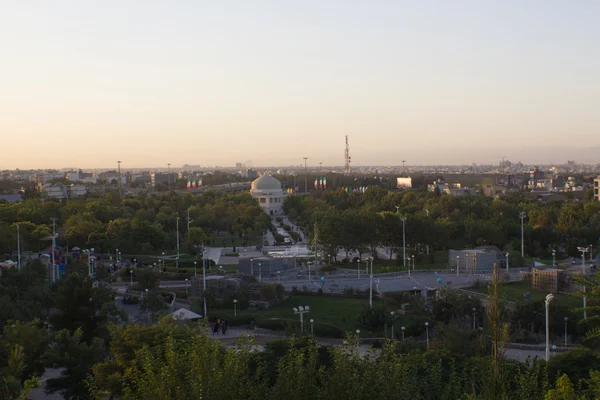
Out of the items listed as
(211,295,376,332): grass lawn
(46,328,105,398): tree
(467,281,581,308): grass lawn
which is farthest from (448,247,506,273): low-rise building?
(46,328,105,398): tree

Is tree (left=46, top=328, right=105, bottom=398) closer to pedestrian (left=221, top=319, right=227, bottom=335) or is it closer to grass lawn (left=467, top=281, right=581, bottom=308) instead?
pedestrian (left=221, top=319, right=227, bottom=335)

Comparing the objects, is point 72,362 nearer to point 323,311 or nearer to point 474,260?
point 323,311

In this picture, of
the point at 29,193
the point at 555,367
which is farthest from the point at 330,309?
the point at 29,193

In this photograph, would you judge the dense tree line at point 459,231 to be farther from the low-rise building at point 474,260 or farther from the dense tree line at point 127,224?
the dense tree line at point 127,224

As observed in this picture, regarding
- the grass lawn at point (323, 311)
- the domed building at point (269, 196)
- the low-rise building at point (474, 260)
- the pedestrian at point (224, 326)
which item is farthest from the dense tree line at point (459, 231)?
the domed building at point (269, 196)

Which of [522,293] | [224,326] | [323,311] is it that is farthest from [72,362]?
[522,293]

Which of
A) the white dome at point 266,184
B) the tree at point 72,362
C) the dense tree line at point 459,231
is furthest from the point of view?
the white dome at point 266,184
